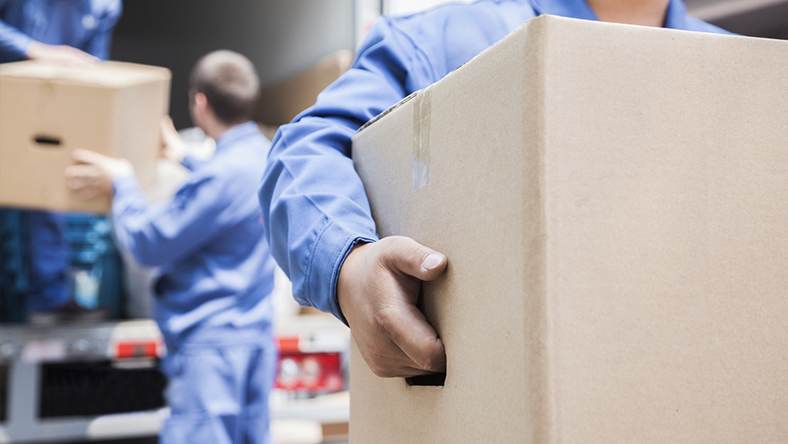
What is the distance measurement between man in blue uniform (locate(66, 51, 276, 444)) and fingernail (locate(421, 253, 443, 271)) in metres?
1.54

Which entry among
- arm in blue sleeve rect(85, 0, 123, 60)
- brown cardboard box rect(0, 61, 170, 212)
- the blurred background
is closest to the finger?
brown cardboard box rect(0, 61, 170, 212)

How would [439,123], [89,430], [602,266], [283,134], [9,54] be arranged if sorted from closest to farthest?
[602,266] < [439,123] < [283,134] < [9,54] < [89,430]

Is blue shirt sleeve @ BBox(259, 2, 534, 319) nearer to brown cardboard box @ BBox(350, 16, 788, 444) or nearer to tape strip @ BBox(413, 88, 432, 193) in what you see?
tape strip @ BBox(413, 88, 432, 193)

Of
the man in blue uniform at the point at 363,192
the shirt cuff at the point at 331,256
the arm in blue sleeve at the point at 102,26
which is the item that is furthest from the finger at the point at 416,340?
the arm in blue sleeve at the point at 102,26

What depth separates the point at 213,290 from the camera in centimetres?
210

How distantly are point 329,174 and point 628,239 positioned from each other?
407 mm

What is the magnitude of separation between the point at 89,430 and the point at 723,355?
7.05ft

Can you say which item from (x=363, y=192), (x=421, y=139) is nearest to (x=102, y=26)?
(x=363, y=192)

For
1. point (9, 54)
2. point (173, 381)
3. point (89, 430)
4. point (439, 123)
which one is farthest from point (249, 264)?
point (439, 123)

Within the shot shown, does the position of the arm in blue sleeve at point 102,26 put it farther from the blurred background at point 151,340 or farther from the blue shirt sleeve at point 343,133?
the blue shirt sleeve at point 343,133

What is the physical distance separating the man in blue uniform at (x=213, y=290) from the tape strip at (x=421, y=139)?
1.46 meters

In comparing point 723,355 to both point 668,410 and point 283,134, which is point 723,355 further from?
point 283,134

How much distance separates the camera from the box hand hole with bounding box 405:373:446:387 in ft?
1.91

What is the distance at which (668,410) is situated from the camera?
17.0 inches
